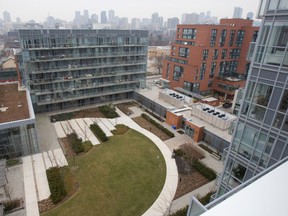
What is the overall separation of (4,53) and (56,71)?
8260 cm

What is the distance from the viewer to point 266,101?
1312 cm

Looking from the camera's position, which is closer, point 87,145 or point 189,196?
point 189,196

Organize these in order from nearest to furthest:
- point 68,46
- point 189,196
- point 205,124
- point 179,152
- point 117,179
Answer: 1. point 189,196
2. point 117,179
3. point 179,152
4. point 205,124
5. point 68,46

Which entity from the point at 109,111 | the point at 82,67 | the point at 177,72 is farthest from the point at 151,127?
the point at 177,72

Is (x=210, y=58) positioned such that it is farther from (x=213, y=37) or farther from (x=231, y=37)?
(x=231, y=37)

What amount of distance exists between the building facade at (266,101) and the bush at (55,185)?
21.6 m

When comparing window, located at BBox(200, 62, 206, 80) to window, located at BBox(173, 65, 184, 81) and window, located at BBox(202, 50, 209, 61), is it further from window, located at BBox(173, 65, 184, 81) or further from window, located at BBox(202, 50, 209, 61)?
window, located at BBox(173, 65, 184, 81)

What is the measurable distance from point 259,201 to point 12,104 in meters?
42.8

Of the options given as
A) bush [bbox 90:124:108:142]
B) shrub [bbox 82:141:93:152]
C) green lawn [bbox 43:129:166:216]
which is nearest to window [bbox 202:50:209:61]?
green lawn [bbox 43:129:166:216]

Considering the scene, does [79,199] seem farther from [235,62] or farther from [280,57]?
[235,62]

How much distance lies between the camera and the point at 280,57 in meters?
12.1

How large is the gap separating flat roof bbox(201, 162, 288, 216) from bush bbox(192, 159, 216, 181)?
1023 inches

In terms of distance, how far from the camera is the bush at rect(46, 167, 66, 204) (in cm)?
2475

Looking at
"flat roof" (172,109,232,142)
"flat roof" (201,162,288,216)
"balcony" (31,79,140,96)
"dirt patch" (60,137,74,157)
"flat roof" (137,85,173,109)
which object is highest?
"flat roof" (201,162,288,216)
